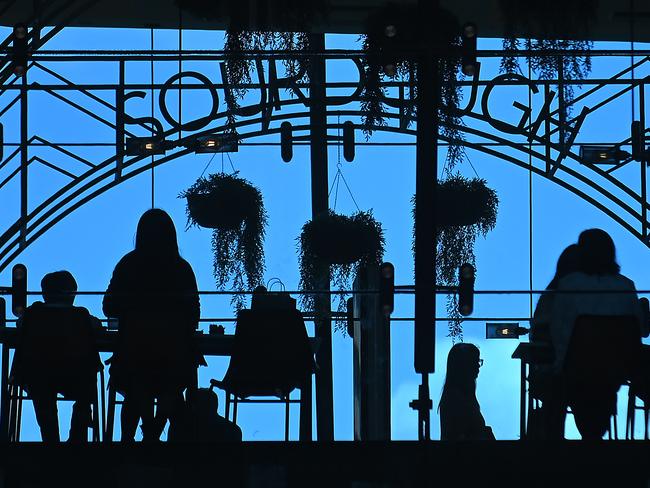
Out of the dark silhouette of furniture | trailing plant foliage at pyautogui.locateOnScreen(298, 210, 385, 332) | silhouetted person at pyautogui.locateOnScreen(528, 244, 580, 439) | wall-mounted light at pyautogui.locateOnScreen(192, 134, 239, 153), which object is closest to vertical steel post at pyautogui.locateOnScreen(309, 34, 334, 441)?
trailing plant foliage at pyautogui.locateOnScreen(298, 210, 385, 332)

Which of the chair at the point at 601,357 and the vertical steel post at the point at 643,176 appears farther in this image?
the vertical steel post at the point at 643,176

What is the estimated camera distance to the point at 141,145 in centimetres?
802

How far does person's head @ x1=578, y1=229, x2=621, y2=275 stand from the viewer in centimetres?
479

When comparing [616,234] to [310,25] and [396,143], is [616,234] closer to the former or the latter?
[396,143]

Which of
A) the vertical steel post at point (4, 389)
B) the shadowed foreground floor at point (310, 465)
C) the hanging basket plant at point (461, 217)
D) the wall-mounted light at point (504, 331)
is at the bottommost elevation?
the shadowed foreground floor at point (310, 465)

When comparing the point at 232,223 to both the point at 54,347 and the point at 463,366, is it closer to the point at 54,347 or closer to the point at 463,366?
the point at 463,366

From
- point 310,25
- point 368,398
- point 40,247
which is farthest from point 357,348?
point 40,247

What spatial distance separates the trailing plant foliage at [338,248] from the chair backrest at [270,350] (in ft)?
5.27

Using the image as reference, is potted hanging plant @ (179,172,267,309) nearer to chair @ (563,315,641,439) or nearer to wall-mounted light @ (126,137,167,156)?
wall-mounted light @ (126,137,167,156)

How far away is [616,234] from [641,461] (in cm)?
409

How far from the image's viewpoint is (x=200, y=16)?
5734 millimetres

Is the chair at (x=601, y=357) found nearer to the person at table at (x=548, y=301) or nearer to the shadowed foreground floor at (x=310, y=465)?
the person at table at (x=548, y=301)

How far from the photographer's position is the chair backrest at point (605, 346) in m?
4.59

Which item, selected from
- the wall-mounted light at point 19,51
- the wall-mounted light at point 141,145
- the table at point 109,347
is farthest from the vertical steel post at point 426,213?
the wall-mounted light at point 141,145
